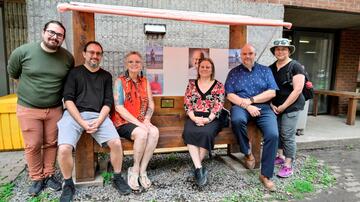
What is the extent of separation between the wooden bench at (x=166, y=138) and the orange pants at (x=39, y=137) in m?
0.30

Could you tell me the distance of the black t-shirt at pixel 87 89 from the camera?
2947 mm

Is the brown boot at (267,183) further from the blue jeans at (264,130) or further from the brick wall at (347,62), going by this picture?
the brick wall at (347,62)

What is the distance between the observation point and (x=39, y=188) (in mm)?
2986

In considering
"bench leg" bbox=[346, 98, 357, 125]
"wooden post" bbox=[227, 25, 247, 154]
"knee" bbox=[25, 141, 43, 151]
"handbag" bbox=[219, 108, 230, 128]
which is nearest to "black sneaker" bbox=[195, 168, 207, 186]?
"handbag" bbox=[219, 108, 230, 128]

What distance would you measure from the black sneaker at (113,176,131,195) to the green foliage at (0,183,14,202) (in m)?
1.08

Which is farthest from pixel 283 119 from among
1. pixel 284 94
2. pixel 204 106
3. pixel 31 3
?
pixel 31 3

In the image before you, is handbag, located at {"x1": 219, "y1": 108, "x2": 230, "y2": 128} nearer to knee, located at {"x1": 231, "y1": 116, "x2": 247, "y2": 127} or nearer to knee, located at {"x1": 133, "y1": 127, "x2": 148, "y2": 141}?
knee, located at {"x1": 231, "y1": 116, "x2": 247, "y2": 127}

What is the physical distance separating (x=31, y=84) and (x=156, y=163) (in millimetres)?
1936

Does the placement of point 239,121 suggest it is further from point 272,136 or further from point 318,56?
point 318,56

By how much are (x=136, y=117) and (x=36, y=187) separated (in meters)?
1.30

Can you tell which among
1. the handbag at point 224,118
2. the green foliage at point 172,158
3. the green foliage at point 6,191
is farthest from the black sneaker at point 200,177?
the green foliage at point 6,191

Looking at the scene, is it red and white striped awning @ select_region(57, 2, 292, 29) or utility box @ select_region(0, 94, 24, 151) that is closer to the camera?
red and white striped awning @ select_region(57, 2, 292, 29)

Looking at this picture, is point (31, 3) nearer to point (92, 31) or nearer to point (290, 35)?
point (92, 31)

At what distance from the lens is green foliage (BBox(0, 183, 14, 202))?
284 cm
